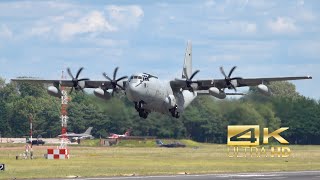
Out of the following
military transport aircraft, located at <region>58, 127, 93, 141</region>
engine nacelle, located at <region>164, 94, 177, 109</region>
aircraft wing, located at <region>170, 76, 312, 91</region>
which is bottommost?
military transport aircraft, located at <region>58, 127, 93, 141</region>

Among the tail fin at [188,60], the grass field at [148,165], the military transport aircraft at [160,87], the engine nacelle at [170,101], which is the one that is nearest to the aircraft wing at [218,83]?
the military transport aircraft at [160,87]

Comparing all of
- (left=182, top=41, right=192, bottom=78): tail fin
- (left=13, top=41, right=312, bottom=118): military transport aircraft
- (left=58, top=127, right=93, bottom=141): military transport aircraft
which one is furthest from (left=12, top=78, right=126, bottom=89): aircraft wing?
(left=58, top=127, right=93, bottom=141): military transport aircraft

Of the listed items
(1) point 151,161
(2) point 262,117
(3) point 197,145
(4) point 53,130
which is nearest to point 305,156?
(2) point 262,117

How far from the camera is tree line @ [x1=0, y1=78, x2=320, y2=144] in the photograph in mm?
99562

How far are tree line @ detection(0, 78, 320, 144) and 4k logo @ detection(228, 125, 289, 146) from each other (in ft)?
2.87

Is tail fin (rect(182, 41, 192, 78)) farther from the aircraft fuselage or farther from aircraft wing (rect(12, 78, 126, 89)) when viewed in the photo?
the aircraft fuselage

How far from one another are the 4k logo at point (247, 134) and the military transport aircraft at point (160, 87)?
14872 mm

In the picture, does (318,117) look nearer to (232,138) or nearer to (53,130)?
(232,138)

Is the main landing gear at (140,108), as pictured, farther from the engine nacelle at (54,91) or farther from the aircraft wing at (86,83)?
the engine nacelle at (54,91)

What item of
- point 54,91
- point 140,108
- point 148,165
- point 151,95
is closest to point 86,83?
point 54,91

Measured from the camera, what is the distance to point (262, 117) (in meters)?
105

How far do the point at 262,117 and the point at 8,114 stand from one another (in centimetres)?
5839

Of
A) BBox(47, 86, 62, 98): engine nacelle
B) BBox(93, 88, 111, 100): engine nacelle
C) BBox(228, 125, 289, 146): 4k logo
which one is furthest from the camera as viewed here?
BBox(228, 125, 289, 146): 4k logo

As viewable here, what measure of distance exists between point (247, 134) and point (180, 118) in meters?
14.2
